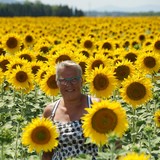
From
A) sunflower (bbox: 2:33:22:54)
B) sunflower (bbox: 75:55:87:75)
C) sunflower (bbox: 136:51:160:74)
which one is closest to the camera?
sunflower (bbox: 75:55:87:75)

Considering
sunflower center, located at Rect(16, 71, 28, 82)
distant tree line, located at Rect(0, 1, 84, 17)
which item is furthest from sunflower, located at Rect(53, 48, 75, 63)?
distant tree line, located at Rect(0, 1, 84, 17)

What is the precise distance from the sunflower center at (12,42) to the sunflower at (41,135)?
25.5ft

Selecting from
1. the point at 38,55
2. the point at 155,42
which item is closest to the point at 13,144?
the point at 38,55

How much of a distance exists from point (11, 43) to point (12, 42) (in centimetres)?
3

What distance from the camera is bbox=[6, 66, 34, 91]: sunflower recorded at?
811 centimetres

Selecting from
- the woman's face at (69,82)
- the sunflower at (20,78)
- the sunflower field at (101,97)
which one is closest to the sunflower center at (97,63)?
the sunflower field at (101,97)

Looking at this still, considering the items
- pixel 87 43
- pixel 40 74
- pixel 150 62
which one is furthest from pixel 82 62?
pixel 87 43

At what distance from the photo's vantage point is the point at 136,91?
6.40m

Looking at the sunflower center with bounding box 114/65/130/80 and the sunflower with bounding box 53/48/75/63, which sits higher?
the sunflower with bounding box 53/48/75/63

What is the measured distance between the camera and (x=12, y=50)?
1230cm

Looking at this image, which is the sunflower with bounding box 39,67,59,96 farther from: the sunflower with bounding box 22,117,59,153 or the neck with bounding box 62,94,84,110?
the sunflower with bounding box 22,117,59,153

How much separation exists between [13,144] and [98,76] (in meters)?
1.33

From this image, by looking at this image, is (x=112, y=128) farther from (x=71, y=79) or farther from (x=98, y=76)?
(x=98, y=76)

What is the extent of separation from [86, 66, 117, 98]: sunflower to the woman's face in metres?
1.52
